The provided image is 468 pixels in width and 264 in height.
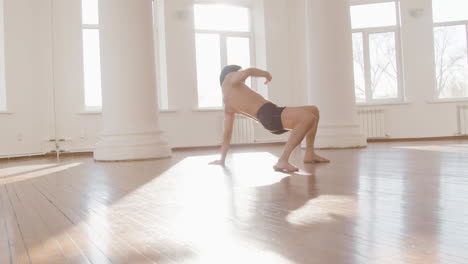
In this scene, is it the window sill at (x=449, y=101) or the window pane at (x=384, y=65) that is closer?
the window sill at (x=449, y=101)

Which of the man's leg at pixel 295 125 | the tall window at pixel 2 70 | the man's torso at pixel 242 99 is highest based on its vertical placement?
the tall window at pixel 2 70

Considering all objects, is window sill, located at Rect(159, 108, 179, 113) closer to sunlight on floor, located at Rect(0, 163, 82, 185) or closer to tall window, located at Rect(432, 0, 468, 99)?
sunlight on floor, located at Rect(0, 163, 82, 185)

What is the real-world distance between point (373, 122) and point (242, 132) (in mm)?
3057

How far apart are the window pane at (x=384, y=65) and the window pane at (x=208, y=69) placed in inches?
149

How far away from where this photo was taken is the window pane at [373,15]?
1127 cm

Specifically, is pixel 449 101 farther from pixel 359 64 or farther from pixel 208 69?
pixel 208 69

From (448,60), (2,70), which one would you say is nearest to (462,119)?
(448,60)

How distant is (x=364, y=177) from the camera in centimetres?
269

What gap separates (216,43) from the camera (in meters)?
11.2

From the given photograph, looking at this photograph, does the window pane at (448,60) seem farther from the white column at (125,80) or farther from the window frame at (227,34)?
the white column at (125,80)

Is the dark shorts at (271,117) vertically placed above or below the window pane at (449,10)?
below

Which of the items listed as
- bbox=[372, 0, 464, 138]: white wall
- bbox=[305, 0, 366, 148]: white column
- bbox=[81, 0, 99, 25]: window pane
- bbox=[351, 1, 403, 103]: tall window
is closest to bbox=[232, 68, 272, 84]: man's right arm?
bbox=[305, 0, 366, 148]: white column

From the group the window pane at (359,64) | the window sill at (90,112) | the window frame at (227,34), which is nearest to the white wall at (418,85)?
the window pane at (359,64)

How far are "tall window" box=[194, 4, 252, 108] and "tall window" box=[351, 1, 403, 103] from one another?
2.71m
